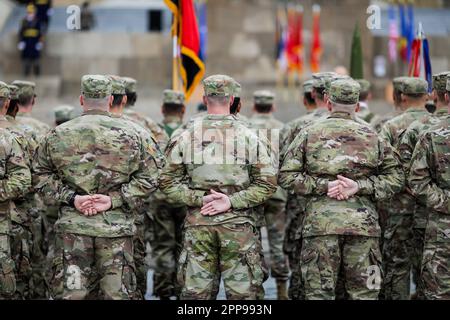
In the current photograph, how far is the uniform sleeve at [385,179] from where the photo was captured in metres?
8.32

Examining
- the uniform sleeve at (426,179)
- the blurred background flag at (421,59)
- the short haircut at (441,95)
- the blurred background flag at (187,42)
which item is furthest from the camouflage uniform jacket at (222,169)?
the blurred background flag at (421,59)

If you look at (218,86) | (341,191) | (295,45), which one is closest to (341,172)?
(341,191)

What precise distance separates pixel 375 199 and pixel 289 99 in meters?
15.6

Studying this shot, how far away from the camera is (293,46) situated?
76.7 feet

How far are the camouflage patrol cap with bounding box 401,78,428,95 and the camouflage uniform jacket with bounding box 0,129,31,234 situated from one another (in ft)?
13.0

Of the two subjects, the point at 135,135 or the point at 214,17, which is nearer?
the point at 135,135

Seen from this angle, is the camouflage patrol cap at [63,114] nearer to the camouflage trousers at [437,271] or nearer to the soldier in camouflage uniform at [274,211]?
the soldier in camouflage uniform at [274,211]

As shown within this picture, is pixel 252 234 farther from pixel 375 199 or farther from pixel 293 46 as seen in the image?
pixel 293 46

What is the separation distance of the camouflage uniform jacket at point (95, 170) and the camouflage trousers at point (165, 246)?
2.95 metres

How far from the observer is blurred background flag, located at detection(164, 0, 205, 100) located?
11.9 metres

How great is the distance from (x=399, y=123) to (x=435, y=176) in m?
1.90

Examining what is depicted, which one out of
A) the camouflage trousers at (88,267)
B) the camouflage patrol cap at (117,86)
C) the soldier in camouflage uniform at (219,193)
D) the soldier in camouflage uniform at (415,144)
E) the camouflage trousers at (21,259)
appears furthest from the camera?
the soldier in camouflage uniform at (415,144)
